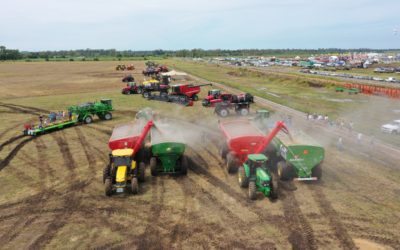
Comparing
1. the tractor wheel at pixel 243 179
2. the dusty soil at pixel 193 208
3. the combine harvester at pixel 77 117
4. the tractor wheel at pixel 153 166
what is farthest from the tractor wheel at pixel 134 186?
the combine harvester at pixel 77 117

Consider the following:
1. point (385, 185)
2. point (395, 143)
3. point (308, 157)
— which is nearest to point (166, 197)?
point (308, 157)

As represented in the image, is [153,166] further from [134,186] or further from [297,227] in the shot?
[297,227]

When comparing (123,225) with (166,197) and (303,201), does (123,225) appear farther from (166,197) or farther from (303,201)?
(303,201)

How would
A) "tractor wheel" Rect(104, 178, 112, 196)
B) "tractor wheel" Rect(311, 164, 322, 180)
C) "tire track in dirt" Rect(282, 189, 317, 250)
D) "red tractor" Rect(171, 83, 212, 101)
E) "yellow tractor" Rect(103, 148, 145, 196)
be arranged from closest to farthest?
"tire track in dirt" Rect(282, 189, 317, 250)
"tractor wheel" Rect(104, 178, 112, 196)
"yellow tractor" Rect(103, 148, 145, 196)
"tractor wheel" Rect(311, 164, 322, 180)
"red tractor" Rect(171, 83, 212, 101)

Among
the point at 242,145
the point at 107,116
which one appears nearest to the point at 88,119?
the point at 107,116

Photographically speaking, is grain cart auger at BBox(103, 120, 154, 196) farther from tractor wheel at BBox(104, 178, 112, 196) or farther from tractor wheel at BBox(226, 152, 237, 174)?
tractor wheel at BBox(226, 152, 237, 174)

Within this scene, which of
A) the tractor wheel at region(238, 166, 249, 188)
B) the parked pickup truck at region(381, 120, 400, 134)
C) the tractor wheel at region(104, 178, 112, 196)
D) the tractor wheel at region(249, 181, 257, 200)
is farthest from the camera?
the parked pickup truck at region(381, 120, 400, 134)

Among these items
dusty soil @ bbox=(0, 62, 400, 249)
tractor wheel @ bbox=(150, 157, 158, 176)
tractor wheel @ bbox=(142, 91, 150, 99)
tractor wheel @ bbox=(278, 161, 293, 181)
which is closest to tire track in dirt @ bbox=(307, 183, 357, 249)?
dusty soil @ bbox=(0, 62, 400, 249)
